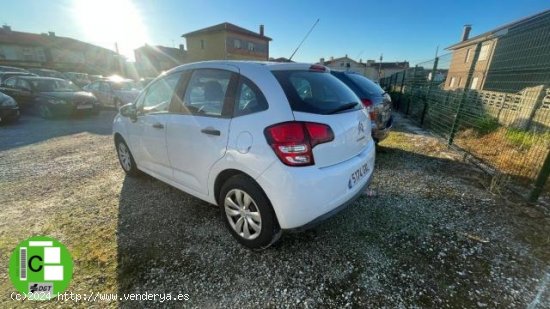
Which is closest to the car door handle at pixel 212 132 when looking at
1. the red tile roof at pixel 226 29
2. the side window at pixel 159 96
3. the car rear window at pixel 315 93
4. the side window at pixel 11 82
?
the car rear window at pixel 315 93

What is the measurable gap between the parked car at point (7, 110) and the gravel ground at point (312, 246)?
6.01 metres

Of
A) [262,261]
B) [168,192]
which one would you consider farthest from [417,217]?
[168,192]

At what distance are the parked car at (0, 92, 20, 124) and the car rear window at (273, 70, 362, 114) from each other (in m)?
10.5

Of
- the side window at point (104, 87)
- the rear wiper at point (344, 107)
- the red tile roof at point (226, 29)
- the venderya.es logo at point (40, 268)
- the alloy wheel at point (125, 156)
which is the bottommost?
the venderya.es logo at point (40, 268)

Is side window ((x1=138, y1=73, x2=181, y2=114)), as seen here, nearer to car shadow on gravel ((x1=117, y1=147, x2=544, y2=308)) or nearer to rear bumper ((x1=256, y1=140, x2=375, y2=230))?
car shadow on gravel ((x1=117, y1=147, x2=544, y2=308))

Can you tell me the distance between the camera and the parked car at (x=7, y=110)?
7957 millimetres

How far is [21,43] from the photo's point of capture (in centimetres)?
3231

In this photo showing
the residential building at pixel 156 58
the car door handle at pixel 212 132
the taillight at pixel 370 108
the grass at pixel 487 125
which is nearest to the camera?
the car door handle at pixel 212 132

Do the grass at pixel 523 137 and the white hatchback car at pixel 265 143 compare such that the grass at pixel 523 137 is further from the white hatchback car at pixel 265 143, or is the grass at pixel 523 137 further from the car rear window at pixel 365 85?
Answer: the white hatchback car at pixel 265 143

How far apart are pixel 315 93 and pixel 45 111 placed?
1141 cm

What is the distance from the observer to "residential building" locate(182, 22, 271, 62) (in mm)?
32031

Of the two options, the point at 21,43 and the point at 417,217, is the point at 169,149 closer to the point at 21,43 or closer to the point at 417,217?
the point at 417,217

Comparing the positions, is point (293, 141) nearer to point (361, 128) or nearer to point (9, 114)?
point (361, 128)

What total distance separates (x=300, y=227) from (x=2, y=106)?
1093 cm
